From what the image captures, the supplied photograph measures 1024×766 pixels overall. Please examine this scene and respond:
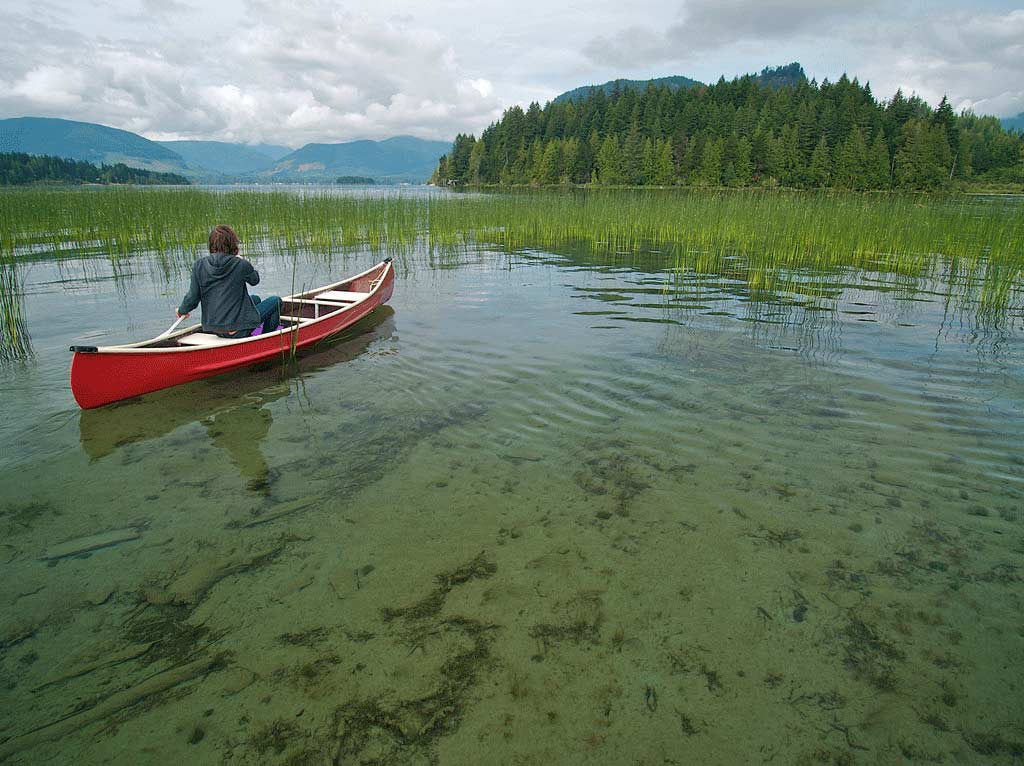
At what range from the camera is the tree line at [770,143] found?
58.1 m

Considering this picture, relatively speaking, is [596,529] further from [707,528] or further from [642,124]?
[642,124]

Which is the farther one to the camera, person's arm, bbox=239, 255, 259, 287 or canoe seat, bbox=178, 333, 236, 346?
person's arm, bbox=239, 255, 259, 287

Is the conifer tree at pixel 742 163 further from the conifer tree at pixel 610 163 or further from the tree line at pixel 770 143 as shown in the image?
the conifer tree at pixel 610 163

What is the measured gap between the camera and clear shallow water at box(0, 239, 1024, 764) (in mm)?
2186

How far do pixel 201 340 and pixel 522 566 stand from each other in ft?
15.8

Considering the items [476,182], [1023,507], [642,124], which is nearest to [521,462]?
[1023,507]

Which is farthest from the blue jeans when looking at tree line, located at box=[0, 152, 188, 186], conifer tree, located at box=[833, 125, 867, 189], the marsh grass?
tree line, located at box=[0, 152, 188, 186]

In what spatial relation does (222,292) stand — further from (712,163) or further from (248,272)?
(712,163)

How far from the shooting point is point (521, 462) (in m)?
4.22

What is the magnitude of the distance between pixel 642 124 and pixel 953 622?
88.0 meters

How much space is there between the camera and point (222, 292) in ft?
19.9

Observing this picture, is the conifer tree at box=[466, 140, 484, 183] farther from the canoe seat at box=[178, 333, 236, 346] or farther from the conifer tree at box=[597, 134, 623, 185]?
the canoe seat at box=[178, 333, 236, 346]

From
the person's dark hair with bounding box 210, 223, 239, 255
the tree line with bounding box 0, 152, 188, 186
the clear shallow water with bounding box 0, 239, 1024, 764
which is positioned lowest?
the clear shallow water with bounding box 0, 239, 1024, 764

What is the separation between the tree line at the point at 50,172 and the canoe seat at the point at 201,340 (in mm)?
73473
